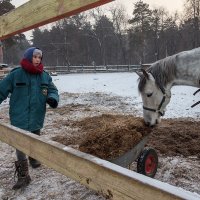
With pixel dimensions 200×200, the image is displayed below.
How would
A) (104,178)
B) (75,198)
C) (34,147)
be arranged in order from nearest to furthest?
(104,178), (34,147), (75,198)

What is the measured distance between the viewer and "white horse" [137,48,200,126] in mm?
4769

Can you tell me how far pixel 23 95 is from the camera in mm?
4059

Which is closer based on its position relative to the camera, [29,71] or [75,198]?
[75,198]

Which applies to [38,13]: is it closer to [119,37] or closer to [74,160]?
[74,160]

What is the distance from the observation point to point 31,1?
296 cm

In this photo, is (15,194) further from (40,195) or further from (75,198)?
(75,198)

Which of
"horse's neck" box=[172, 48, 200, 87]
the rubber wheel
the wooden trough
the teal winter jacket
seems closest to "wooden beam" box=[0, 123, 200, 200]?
the wooden trough

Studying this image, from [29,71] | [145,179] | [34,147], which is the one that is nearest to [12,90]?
[29,71]

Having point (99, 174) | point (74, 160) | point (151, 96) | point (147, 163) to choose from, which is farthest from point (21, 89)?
point (99, 174)

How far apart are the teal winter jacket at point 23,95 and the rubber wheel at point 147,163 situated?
4.37 ft

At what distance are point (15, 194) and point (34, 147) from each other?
185 centimetres

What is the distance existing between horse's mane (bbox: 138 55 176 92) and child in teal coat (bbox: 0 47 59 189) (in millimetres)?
1458

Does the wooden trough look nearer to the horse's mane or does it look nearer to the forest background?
the horse's mane

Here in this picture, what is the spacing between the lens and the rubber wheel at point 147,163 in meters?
4.07
